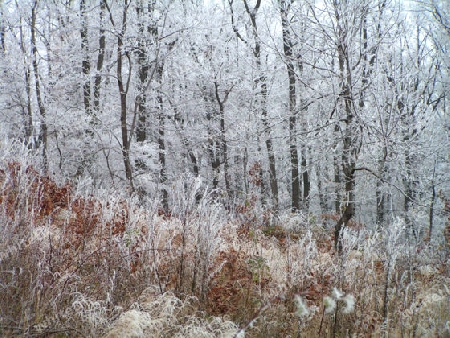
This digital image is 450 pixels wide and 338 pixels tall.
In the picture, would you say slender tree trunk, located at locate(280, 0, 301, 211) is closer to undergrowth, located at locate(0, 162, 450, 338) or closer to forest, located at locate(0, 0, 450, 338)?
forest, located at locate(0, 0, 450, 338)

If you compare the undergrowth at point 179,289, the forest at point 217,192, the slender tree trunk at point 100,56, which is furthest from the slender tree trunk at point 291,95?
the slender tree trunk at point 100,56

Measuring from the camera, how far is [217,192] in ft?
27.5

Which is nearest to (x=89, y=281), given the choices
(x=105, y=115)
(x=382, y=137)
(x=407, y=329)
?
(x=407, y=329)

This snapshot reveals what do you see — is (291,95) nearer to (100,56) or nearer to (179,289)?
(100,56)

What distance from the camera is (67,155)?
11.5 metres

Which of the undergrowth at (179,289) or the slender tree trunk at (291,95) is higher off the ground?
the slender tree trunk at (291,95)

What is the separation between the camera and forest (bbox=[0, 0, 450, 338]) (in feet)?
10.4

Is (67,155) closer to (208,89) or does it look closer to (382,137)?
(208,89)

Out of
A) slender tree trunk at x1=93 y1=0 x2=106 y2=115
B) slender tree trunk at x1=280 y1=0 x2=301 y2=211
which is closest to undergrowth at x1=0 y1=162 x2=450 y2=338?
slender tree trunk at x1=280 y1=0 x2=301 y2=211

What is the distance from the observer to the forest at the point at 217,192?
3.18 metres

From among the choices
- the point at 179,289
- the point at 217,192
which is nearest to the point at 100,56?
the point at 217,192

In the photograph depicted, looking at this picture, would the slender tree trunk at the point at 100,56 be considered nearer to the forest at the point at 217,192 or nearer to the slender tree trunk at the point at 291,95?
the forest at the point at 217,192

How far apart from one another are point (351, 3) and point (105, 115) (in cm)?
788

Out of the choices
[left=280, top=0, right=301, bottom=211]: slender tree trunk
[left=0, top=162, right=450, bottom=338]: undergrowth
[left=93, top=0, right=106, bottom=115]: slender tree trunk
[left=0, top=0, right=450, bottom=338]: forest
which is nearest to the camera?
[left=0, top=162, right=450, bottom=338]: undergrowth
